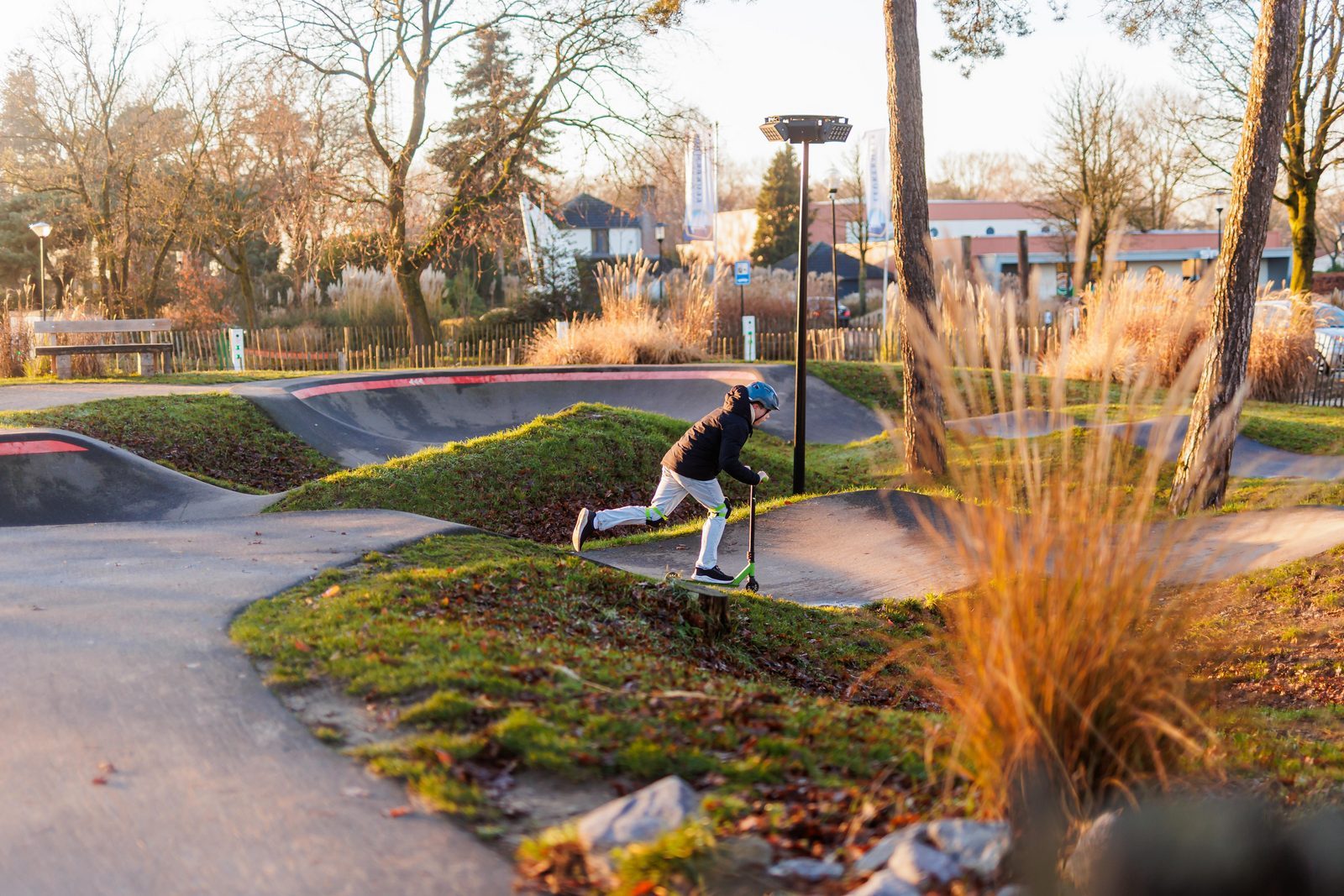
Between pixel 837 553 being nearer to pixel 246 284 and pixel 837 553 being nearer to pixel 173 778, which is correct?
pixel 173 778

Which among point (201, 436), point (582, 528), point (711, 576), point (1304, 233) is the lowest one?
point (711, 576)

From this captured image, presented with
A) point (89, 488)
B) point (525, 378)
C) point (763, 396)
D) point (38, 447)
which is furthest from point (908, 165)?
point (38, 447)

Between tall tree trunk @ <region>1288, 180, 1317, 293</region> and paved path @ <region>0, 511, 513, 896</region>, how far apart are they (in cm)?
2756

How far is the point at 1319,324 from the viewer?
20.1m

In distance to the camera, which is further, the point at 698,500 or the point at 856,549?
the point at 856,549

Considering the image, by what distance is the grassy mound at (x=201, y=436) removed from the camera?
506 inches

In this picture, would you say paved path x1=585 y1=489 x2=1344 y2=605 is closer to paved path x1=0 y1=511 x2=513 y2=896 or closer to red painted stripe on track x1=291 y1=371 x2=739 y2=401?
paved path x1=0 y1=511 x2=513 y2=896

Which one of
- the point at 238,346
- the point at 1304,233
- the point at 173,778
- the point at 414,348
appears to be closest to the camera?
the point at 173,778

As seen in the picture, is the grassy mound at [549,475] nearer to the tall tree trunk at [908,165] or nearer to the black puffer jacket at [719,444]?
the tall tree trunk at [908,165]

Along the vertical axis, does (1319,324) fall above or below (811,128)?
below

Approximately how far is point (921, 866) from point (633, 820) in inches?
34.5

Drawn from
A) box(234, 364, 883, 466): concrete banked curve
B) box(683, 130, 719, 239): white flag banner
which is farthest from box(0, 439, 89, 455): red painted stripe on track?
box(683, 130, 719, 239): white flag banner

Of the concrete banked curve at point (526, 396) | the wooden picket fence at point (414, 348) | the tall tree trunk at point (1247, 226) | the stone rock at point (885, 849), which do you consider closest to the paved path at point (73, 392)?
the concrete banked curve at point (526, 396)

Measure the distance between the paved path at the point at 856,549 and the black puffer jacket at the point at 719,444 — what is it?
1.16 metres
